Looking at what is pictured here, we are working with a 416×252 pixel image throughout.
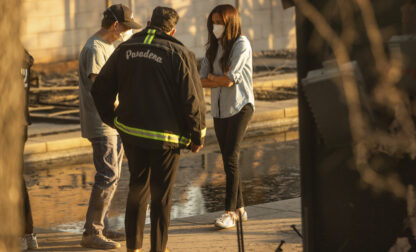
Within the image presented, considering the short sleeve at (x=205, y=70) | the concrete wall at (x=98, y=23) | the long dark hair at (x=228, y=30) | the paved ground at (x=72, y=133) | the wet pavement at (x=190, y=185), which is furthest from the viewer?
the concrete wall at (x=98, y=23)

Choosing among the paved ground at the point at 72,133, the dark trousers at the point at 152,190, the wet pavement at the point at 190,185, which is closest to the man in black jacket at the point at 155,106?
the dark trousers at the point at 152,190

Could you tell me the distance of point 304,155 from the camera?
14.2 feet

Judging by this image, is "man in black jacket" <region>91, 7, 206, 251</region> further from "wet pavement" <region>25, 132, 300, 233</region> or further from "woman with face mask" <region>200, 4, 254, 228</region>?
"wet pavement" <region>25, 132, 300, 233</region>

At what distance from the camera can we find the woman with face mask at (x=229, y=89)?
779cm

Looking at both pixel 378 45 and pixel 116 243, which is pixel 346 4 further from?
pixel 116 243

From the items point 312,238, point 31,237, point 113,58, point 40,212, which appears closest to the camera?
point 312,238

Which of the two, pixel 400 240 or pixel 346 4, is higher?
pixel 346 4

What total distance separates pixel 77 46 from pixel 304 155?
17180 millimetres

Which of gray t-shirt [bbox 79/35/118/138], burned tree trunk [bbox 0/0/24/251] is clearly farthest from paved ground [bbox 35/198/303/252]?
burned tree trunk [bbox 0/0/24/251]

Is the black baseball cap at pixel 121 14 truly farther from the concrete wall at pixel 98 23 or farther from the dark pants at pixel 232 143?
the concrete wall at pixel 98 23

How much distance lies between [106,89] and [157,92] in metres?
0.42

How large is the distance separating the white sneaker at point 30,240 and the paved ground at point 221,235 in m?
0.07

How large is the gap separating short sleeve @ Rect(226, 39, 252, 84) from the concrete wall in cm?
1105

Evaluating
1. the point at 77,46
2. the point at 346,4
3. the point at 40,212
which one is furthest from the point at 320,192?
the point at 77,46
